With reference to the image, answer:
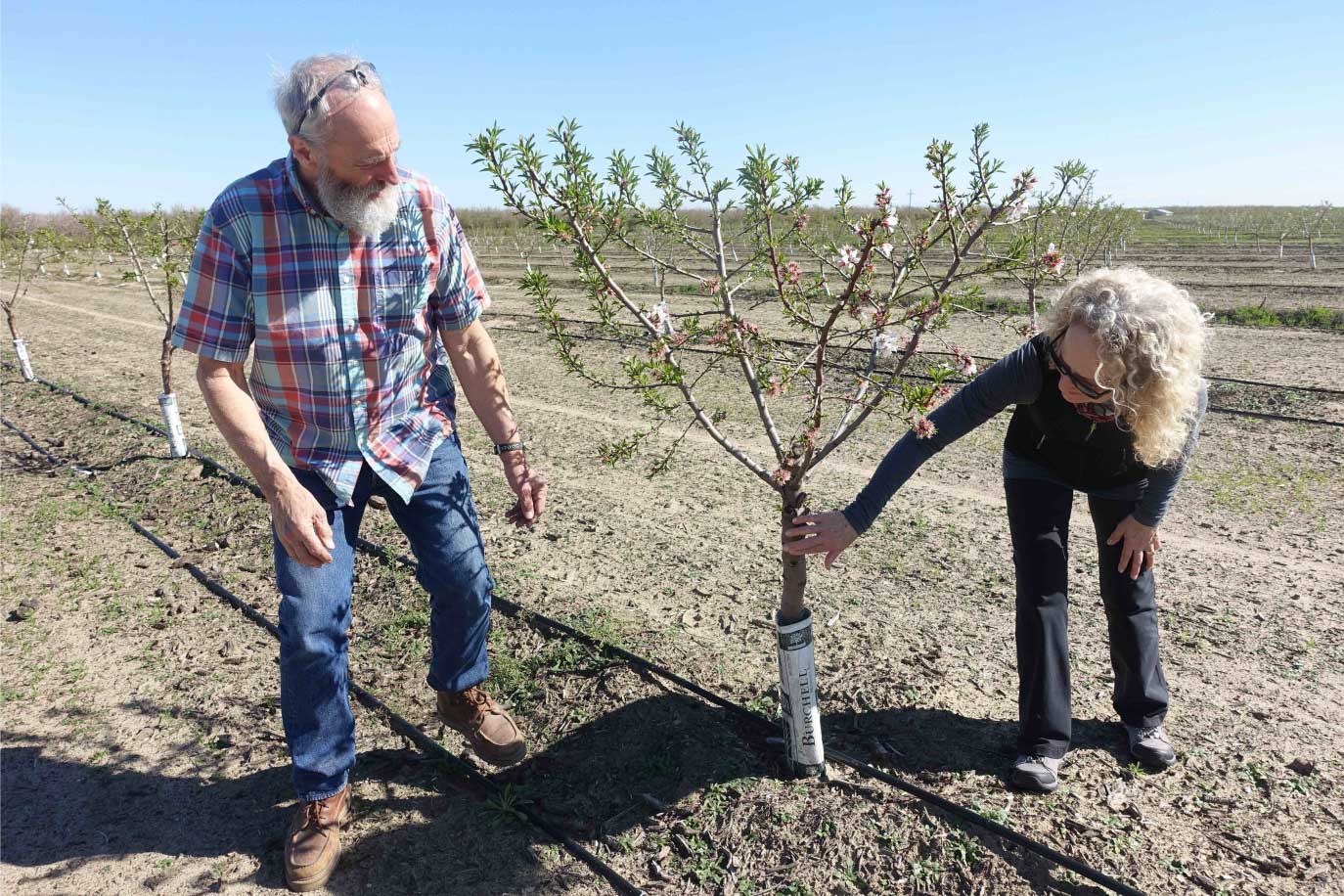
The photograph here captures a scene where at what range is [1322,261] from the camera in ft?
75.0

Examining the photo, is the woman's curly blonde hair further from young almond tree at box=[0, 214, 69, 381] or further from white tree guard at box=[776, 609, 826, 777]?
young almond tree at box=[0, 214, 69, 381]

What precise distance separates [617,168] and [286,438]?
1.17 m

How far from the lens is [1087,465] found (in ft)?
8.12

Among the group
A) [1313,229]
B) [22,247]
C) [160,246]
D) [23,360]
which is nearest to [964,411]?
[160,246]

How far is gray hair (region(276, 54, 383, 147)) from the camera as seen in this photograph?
75.7 inches

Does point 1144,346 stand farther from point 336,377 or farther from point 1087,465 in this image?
point 336,377

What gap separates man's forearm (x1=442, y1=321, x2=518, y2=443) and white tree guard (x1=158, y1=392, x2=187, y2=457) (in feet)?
15.0

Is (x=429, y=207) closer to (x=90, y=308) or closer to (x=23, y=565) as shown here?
(x=23, y=565)

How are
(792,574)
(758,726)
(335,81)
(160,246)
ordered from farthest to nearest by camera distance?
(160,246), (758,726), (792,574), (335,81)

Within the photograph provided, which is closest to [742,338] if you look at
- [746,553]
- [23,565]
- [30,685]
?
[746,553]

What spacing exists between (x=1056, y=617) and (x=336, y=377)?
221 cm

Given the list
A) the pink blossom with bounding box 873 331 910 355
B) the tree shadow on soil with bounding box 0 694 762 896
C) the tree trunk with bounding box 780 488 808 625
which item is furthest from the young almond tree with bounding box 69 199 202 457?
the pink blossom with bounding box 873 331 910 355

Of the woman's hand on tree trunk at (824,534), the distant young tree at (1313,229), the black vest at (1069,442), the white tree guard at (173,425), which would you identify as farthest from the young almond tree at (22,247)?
the distant young tree at (1313,229)

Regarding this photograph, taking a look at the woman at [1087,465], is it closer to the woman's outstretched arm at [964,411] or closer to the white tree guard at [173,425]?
the woman's outstretched arm at [964,411]
